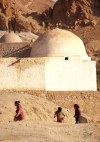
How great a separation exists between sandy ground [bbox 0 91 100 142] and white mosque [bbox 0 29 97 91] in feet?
2.28

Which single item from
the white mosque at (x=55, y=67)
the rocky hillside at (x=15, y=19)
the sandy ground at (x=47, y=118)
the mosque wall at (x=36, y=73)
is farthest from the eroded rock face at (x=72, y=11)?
the sandy ground at (x=47, y=118)

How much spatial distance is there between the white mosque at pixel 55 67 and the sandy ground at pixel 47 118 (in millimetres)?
696

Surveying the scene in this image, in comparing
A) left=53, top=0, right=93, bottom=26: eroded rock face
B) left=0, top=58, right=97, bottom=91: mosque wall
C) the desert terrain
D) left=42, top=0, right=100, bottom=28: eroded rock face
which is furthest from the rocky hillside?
left=0, top=58, right=97, bottom=91: mosque wall

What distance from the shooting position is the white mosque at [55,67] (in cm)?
3036

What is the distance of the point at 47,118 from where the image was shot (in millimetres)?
25078

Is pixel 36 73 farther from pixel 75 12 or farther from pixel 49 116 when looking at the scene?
pixel 75 12

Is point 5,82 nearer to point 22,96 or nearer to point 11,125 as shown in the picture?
point 22,96

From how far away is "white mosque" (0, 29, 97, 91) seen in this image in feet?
99.6

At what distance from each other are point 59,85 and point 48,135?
14527 mm

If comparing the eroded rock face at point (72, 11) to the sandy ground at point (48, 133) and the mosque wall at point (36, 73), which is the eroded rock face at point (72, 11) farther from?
the sandy ground at point (48, 133)

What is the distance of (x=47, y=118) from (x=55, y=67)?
246 inches

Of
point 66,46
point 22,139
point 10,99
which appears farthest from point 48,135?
point 66,46

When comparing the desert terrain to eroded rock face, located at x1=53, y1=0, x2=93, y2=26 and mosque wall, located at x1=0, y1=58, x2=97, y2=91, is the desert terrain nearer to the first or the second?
mosque wall, located at x1=0, y1=58, x2=97, y2=91

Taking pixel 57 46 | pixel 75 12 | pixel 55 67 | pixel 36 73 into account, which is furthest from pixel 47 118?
pixel 75 12
